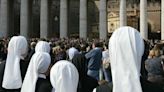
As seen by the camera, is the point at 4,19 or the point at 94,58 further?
the point at 4,19

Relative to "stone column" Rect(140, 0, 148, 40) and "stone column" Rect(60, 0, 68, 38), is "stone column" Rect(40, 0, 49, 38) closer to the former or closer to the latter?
"stone column" Rect(60, 0, 68, 38)

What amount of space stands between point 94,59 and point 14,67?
30.4ft

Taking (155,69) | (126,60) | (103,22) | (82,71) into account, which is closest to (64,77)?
(126,60)

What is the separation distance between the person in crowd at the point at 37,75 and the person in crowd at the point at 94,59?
1021 centimetres

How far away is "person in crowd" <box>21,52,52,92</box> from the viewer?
20.1 ft

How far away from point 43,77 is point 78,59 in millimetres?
2210

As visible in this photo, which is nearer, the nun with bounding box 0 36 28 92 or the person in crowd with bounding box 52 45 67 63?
the nun with bounding box 0 36 28 92

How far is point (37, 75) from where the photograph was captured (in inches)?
246

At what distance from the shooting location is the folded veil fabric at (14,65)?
301 inches

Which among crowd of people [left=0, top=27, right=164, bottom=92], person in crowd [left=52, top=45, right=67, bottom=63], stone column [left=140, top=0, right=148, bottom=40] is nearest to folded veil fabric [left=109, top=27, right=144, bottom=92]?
crowd of people [left=0, top=27, right=164, bottom=92]

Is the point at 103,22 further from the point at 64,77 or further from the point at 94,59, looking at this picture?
the point at 64,77

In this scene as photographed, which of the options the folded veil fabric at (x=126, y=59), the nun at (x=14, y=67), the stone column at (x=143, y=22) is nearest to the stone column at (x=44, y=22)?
the stone column at (x=143, y=22)

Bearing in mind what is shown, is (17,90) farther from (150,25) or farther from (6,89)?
(150,25)

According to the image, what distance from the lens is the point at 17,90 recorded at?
307 inches
